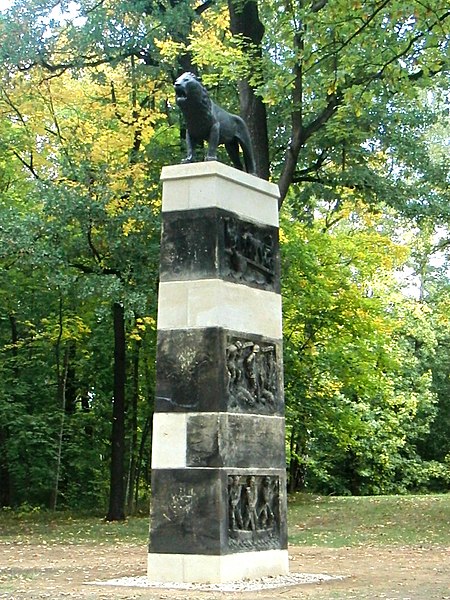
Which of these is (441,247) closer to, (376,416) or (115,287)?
(376,416)

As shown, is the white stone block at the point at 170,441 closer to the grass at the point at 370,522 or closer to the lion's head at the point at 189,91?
the lion's head at the point at 189,91

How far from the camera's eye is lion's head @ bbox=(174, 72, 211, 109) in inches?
457

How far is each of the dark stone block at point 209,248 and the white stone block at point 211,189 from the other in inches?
3.6

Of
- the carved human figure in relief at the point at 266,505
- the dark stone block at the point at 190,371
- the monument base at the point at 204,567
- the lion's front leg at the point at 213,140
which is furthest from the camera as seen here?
the lion's front leg at the point at 213,140

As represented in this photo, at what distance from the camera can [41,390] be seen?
27.4 metres

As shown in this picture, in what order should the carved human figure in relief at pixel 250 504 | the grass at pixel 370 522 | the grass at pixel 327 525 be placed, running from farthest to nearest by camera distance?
the grass at pixel 327 525
the grass at pixel 370 522
the carved human figure in relief at pixel 250 504

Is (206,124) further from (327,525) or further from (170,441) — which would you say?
(327,525)

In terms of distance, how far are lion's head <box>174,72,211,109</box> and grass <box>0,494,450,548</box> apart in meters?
8.16

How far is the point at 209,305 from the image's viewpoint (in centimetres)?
1095

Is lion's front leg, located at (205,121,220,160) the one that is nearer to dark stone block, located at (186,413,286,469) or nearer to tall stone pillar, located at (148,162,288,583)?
tall stone pillar, located at (148,162,288,583)

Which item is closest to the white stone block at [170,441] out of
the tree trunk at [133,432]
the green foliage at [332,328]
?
the green foliage at [332,328]

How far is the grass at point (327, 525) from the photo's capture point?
17.8 m

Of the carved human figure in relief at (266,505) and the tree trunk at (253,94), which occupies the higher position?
the tree trunk at (253,94)

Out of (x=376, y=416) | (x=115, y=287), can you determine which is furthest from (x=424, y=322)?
(x=115, y=287)
